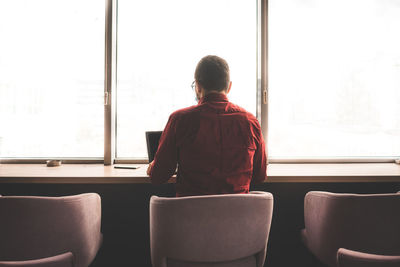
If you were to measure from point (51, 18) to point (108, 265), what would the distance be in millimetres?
2324

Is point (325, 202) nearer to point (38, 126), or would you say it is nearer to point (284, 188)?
point (284, 188)

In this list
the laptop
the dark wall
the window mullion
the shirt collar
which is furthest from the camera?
→ the window mullion

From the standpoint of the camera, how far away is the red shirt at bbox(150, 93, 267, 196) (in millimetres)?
1094

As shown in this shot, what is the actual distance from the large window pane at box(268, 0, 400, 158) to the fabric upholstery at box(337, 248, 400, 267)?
4.41 feet

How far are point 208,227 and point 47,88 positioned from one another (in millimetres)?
2160

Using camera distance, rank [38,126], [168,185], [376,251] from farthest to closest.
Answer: [38,126]
[168,185]
[376,251]

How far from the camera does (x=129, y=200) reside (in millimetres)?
2070

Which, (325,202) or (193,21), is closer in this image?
(325,202)

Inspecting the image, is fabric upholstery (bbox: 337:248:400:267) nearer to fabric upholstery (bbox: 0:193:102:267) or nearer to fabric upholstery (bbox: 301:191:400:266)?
fabric upholstery (bbox: 301:191:400:266)

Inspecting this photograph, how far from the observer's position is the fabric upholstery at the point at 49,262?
3.20 ft

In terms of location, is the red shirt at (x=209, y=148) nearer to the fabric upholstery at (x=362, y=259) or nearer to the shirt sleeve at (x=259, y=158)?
the shirt sleeve at (x=259, y=158)

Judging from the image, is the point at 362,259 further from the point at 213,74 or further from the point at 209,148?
the point at 213,74

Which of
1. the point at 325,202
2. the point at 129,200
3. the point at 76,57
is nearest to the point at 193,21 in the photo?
the point at 76,57

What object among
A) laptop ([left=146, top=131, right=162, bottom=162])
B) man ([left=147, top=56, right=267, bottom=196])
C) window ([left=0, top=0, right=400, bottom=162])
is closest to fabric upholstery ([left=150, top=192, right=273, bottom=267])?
man ([left=147, top=56, right=267, bottom=196])
